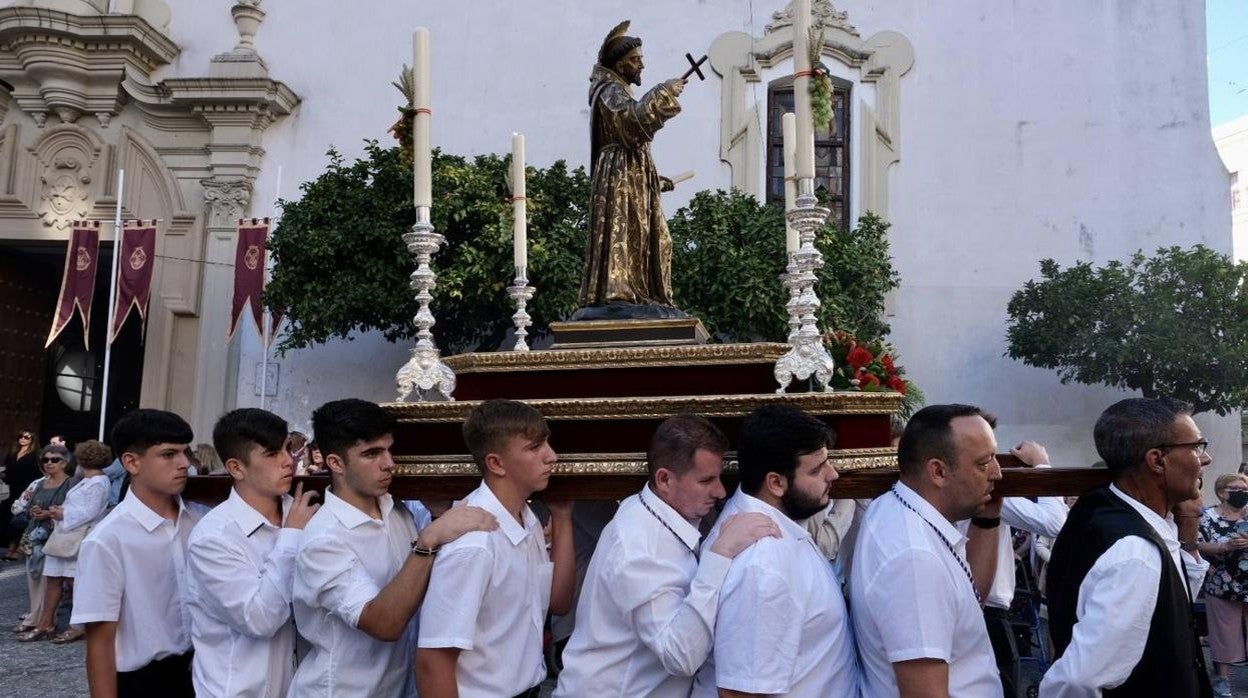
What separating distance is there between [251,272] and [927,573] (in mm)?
11071

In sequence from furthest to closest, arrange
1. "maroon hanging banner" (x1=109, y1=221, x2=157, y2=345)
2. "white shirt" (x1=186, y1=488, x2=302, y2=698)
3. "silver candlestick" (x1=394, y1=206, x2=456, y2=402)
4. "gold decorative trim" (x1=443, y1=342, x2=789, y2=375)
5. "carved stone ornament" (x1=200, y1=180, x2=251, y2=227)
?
"carved stone ornament" (x1=200, y1=180, x2=251, y2=227) < "maroon hanging banner" (x1=109, y1=221, x2=157, y2=345) < "silver candlestick" (x1=394, y1=206, x2=456, y2=402) < "gold decorative trim" (x1=443, y1=342, x2=789, y2=375) < "white shirt" (x1=186, y1=488, x2=302, y2=698)

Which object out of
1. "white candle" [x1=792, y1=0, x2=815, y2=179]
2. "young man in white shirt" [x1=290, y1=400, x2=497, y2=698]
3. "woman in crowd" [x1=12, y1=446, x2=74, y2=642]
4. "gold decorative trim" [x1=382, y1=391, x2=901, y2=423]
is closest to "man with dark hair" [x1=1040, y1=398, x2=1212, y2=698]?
"gold decorative trim" [x1=382, y1=391, x2=901, y2=423]

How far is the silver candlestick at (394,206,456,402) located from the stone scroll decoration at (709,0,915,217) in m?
9.50

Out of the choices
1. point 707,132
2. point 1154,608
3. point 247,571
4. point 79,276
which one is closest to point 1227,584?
point 1154,608

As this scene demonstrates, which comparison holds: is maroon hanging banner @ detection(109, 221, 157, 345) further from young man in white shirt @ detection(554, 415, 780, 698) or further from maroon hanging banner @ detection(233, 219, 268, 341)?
young man in white shirt @ detection(554, 415, 780, 698)

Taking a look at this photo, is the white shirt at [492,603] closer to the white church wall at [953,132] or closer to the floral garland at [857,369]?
the floral garland at [857,369]

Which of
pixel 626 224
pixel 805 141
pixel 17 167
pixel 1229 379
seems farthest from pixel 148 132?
pixel 1229 379

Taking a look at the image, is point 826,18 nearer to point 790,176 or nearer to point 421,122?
point 790,176

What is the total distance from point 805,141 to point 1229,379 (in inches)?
360

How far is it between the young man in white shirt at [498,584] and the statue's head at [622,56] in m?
1.96

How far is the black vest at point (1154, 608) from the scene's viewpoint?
231cm

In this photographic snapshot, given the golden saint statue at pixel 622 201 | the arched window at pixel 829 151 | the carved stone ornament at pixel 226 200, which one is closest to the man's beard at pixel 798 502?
the golden saint statue at pixel 622 201

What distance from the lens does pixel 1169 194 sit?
12648mm

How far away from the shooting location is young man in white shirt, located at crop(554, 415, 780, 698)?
2.37m
